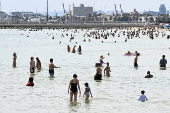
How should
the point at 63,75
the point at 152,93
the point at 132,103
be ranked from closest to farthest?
the point at 132,103, the point at 152,93, the point at 63,75

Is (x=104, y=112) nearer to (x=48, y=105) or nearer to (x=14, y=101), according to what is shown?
(x=48, y=105)

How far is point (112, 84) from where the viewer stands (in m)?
31.6

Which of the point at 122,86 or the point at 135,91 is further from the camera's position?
the point at 122,86

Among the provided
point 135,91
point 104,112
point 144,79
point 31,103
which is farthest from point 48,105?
point 144,79

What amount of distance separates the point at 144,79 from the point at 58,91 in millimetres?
8101

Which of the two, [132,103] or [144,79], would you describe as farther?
[144,79]

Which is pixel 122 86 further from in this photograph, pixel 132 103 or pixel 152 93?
pixel 132 103

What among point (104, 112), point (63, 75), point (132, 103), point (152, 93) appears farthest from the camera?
point (63, 75)

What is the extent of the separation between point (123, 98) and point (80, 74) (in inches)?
442

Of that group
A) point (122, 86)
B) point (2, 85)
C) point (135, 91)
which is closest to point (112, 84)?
point (122, 86)

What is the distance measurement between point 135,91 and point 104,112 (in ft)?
19.8

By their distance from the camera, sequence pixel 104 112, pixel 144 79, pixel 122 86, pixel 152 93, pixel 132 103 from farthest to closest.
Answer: pixel 144 79
pixel 122 86
pixel 152 93
pixel 132 103
pixel 104 112

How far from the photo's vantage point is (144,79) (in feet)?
112

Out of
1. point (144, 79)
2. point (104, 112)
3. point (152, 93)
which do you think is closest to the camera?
point (104, 112)
